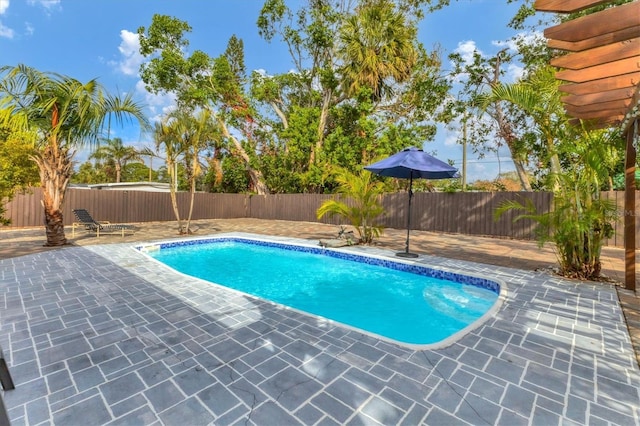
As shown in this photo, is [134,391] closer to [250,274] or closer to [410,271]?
[250,274]

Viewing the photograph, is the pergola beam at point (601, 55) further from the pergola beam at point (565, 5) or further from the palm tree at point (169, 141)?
the palm tree at point (169, 141)

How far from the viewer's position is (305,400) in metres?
1.75

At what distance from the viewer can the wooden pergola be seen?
2.18m

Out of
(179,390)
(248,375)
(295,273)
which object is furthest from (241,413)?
(295,273)

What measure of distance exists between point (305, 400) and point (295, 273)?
4.37 m

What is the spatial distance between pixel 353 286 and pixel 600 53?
4.16 meters

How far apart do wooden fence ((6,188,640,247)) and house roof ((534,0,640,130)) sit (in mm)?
5370

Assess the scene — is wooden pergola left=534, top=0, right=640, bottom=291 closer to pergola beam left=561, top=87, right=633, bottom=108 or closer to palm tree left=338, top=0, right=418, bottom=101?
pergola beam left=561, top=87, right=633, bottom=108

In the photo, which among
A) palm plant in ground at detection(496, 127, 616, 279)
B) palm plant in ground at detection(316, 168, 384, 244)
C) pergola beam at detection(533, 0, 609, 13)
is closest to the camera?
pergola beam at detection(533, 0, 609, 13)

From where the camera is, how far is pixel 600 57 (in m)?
2.60

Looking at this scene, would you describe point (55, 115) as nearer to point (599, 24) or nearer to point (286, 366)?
point (286, 366)

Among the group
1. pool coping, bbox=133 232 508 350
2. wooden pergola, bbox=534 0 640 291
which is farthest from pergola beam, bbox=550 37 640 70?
pool coping, bbox=133 232 508 350

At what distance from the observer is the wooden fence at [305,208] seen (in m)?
9.61

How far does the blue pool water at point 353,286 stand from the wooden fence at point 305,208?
488 centimetres
